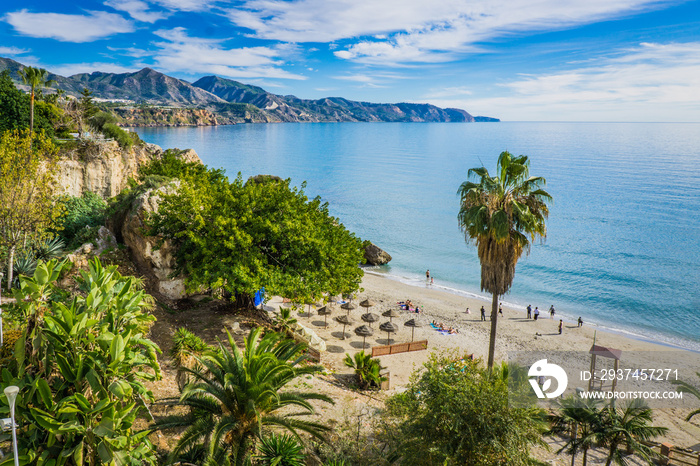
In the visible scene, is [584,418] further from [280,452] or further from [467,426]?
[280,452]

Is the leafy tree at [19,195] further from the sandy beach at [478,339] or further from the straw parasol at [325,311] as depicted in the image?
the straw parasol at [325,311]

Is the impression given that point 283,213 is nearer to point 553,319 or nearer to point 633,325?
point 553,319

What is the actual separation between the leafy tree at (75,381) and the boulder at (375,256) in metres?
42.7

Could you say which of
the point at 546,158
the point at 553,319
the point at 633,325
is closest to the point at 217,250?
the point at 553,319

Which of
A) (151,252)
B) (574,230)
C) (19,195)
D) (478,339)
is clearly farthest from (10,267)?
(574,230)

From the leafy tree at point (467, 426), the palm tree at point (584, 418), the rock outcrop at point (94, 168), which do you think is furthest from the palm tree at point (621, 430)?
the rock outcrop at point (94, 168)

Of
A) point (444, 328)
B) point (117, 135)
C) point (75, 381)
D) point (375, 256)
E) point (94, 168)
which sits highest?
point (117, 135)

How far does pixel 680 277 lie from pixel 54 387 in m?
54.7

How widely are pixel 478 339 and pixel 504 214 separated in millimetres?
17062

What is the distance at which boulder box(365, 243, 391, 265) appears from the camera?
50781mm

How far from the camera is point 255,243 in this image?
19.4 m

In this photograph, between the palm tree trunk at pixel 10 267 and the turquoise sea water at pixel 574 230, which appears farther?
the turquoise sea water at pixel 574 230

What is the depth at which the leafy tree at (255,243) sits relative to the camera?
1781 cm

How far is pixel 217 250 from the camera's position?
18641 mm
